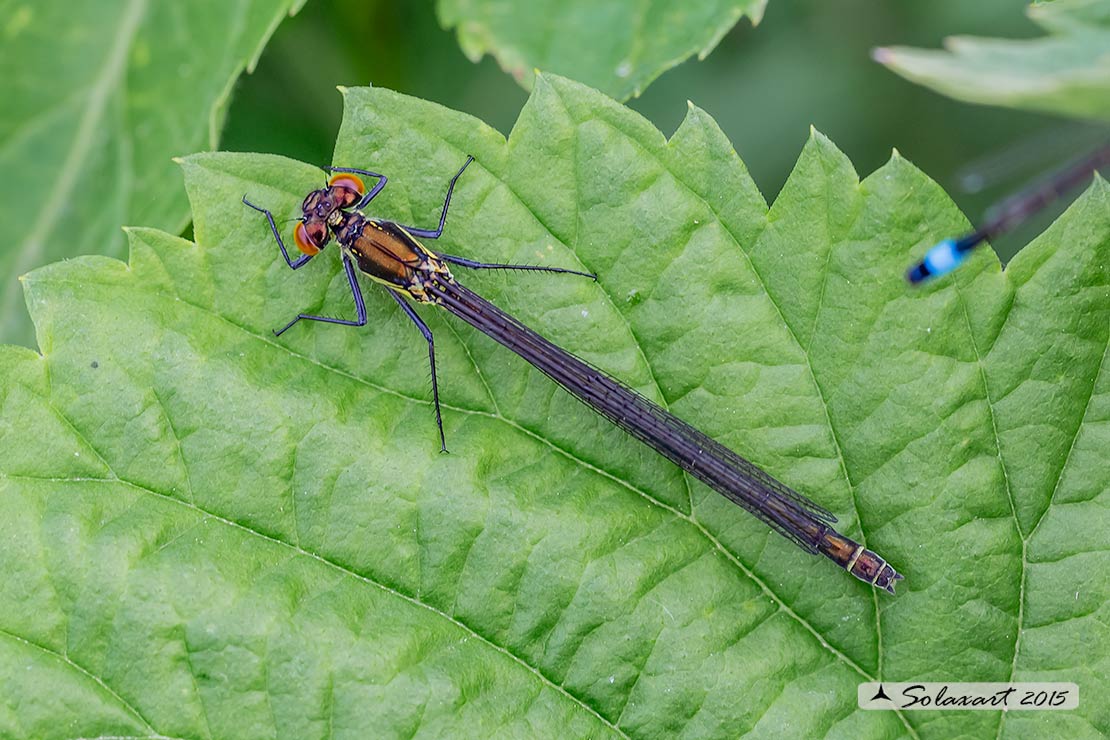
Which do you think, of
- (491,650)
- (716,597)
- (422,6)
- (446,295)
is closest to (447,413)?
(446,295)

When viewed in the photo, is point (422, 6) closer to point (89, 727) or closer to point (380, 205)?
point (380, 205)

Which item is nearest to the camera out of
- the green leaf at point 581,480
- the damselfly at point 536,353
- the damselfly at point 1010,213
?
the damselfly at point 1010,213

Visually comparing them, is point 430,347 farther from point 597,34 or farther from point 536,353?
point 597,34

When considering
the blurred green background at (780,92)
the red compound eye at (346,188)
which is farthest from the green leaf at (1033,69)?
the blurred green background at (780,92)

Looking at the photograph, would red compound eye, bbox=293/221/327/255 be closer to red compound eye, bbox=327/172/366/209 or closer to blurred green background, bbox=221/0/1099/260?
red compound eye, bbox=327/172/366/209

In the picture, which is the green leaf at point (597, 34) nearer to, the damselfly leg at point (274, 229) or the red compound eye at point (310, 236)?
the red compound eye at point (310, 236)
